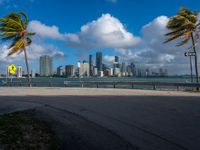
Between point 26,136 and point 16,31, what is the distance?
28309 mm

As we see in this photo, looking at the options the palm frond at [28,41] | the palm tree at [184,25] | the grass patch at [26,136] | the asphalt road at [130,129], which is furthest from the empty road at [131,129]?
the palm frond at [28,41]

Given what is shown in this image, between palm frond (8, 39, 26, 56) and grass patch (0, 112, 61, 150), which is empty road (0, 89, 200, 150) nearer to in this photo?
Answer: grass patch (0, 112, 61, 150)

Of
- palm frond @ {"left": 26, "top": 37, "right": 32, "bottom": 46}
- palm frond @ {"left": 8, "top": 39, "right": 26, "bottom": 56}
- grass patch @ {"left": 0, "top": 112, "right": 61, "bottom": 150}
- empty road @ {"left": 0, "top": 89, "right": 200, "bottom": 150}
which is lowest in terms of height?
empty road @ {"left": 0, "top": 89, "right": 200, "bottom": 150}

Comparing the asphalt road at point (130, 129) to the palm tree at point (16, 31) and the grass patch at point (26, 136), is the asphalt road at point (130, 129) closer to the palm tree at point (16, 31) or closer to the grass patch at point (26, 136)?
the grass patch at point (26, 136)

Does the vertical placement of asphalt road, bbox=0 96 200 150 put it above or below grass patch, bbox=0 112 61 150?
below

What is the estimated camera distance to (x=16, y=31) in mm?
31062

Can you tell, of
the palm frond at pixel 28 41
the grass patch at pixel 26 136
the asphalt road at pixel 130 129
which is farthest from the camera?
the palm frond at pixel 28 41

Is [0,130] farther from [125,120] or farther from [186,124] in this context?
[186,124]

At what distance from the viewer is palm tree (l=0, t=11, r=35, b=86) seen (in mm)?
30156

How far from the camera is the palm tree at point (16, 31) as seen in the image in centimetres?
3016

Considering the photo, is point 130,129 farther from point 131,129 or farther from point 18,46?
point 18,46

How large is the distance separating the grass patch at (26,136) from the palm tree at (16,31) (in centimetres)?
2557

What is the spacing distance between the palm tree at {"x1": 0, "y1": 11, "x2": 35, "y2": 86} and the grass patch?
2557 cm

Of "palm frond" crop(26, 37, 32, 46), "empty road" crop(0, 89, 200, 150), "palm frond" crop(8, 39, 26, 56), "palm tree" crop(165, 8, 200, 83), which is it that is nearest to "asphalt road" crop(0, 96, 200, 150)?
"empty road" crop(0, 89, 200, 150)
